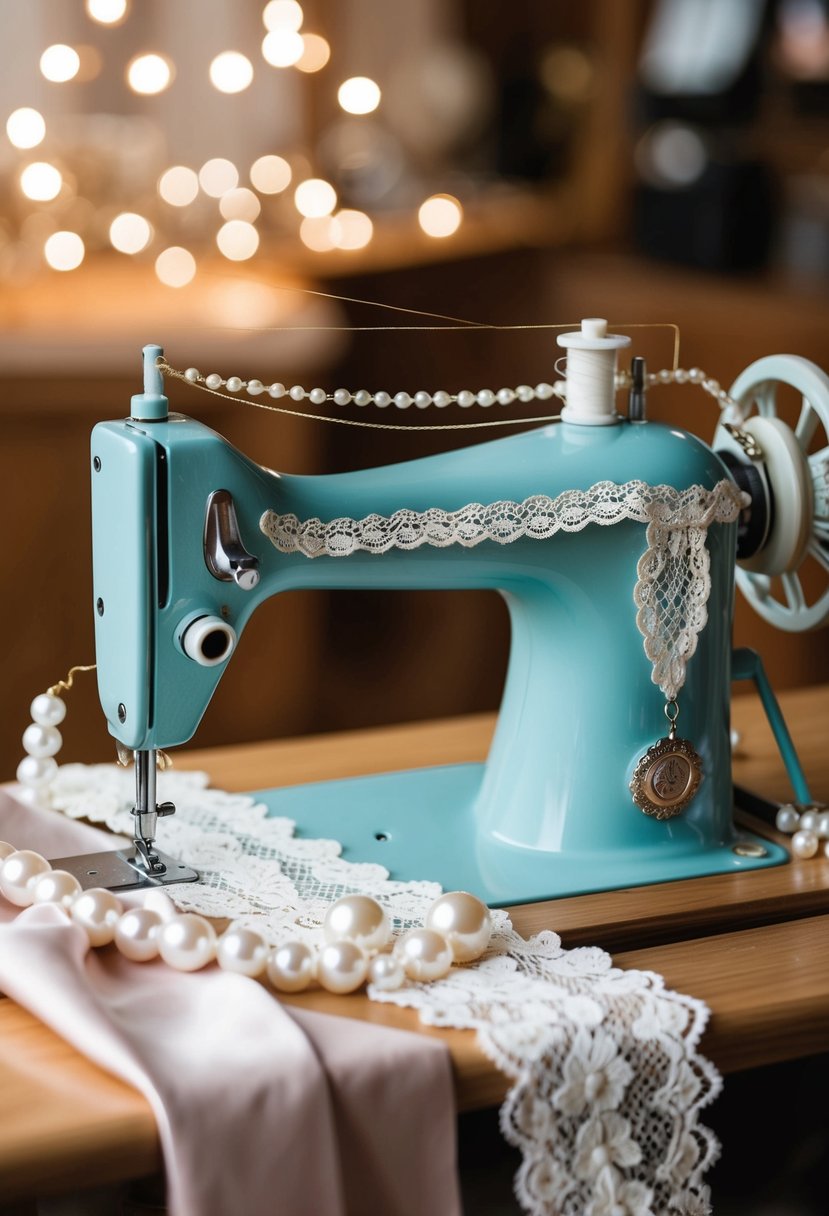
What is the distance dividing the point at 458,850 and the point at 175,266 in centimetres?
248

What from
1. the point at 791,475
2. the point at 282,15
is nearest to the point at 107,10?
the point at 282,15

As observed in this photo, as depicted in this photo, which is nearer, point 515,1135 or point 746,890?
point 515,1135

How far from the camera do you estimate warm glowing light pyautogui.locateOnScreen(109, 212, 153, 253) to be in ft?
11.4

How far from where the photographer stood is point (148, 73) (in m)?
3.70

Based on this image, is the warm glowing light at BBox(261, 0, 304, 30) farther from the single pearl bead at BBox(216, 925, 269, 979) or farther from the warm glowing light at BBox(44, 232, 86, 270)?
the single pearl bead at BBox(216, 925, 269, 979)

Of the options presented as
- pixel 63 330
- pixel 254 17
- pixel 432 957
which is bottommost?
pixel 432 957

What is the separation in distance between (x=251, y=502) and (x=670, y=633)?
0.33 m

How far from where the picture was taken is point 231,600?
107 centimetres

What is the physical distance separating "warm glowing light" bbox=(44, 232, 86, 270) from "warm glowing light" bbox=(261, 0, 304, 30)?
83cm

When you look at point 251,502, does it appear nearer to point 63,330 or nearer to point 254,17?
point 63,330

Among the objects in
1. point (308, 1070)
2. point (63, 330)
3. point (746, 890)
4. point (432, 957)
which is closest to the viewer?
point (308, 1070)

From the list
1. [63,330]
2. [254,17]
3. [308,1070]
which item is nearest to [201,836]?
[308,1070]

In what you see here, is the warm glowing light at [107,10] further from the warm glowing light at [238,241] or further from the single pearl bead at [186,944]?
the single pearl bead at [186,944]

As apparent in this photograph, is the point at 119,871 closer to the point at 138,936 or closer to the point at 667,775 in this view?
the point at 138,936
